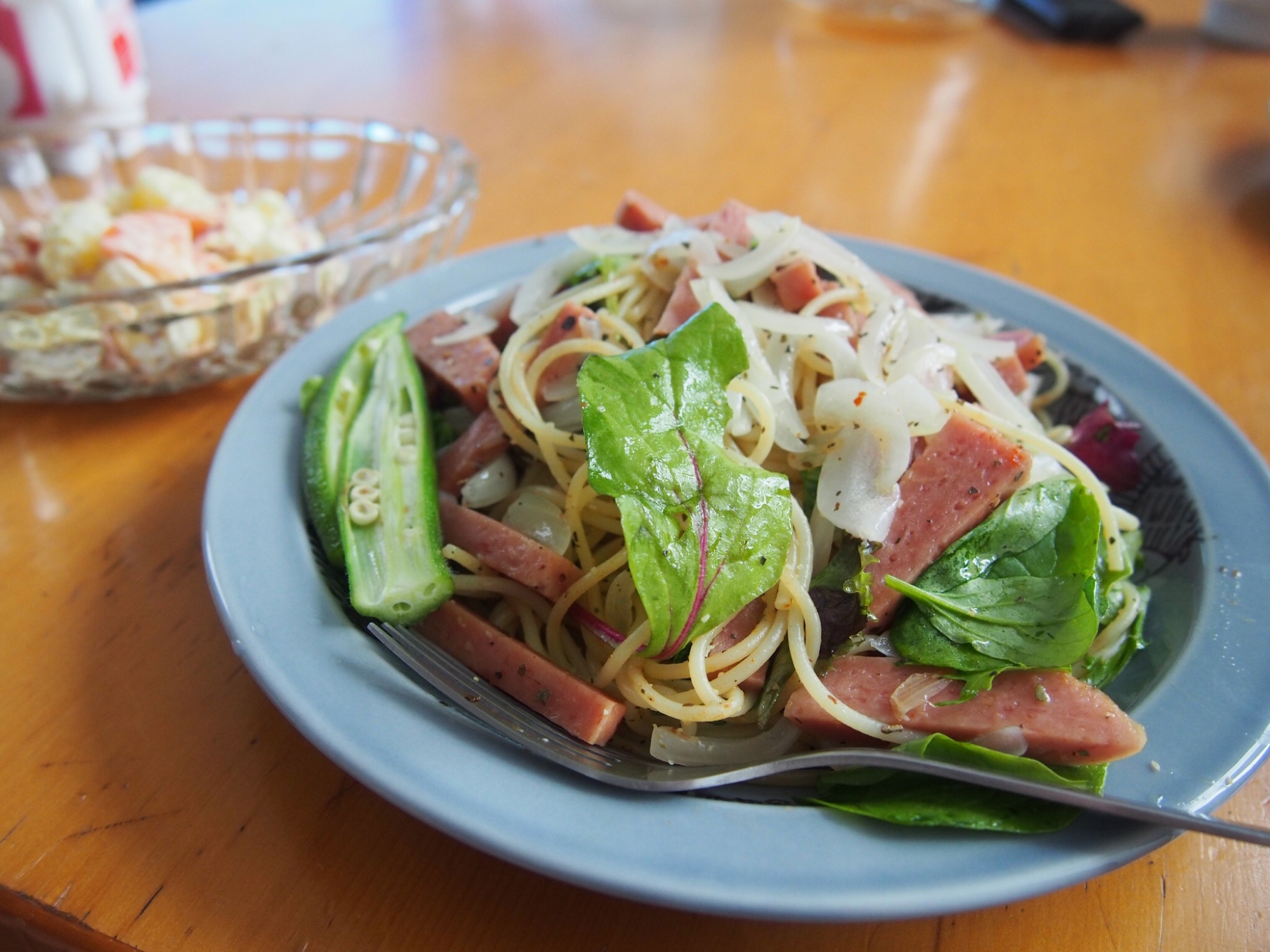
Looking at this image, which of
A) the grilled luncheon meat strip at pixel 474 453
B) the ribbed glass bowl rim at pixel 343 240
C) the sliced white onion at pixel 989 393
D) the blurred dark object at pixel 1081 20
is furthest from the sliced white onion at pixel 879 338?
the blurred dark object at pixel 1081 20

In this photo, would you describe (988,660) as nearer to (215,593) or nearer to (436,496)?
(436,496)

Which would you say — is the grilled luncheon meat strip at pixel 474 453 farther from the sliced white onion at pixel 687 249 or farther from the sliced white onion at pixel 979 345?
the sliced white onion at pixel 979 345

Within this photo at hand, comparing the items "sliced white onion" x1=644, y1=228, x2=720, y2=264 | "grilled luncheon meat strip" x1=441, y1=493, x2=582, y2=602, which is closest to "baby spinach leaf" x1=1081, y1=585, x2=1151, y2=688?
"grilled luncheon meat strip" x1=441, y1=493, x2=582, y2=602

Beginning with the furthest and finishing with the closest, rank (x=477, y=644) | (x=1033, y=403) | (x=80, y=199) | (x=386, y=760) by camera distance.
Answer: (x=80, y=199), (x=1033, y=403), (x=477, y=644), (x=386, y=760)

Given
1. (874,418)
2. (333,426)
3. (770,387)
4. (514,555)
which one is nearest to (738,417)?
(770,387)

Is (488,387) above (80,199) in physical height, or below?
above

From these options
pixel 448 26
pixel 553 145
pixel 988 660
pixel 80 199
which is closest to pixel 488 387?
pixel 988 660

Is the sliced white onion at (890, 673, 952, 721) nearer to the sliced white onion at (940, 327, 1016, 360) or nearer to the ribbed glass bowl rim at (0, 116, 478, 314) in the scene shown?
the sliced white onion at (940, 327, 1016, 360)
